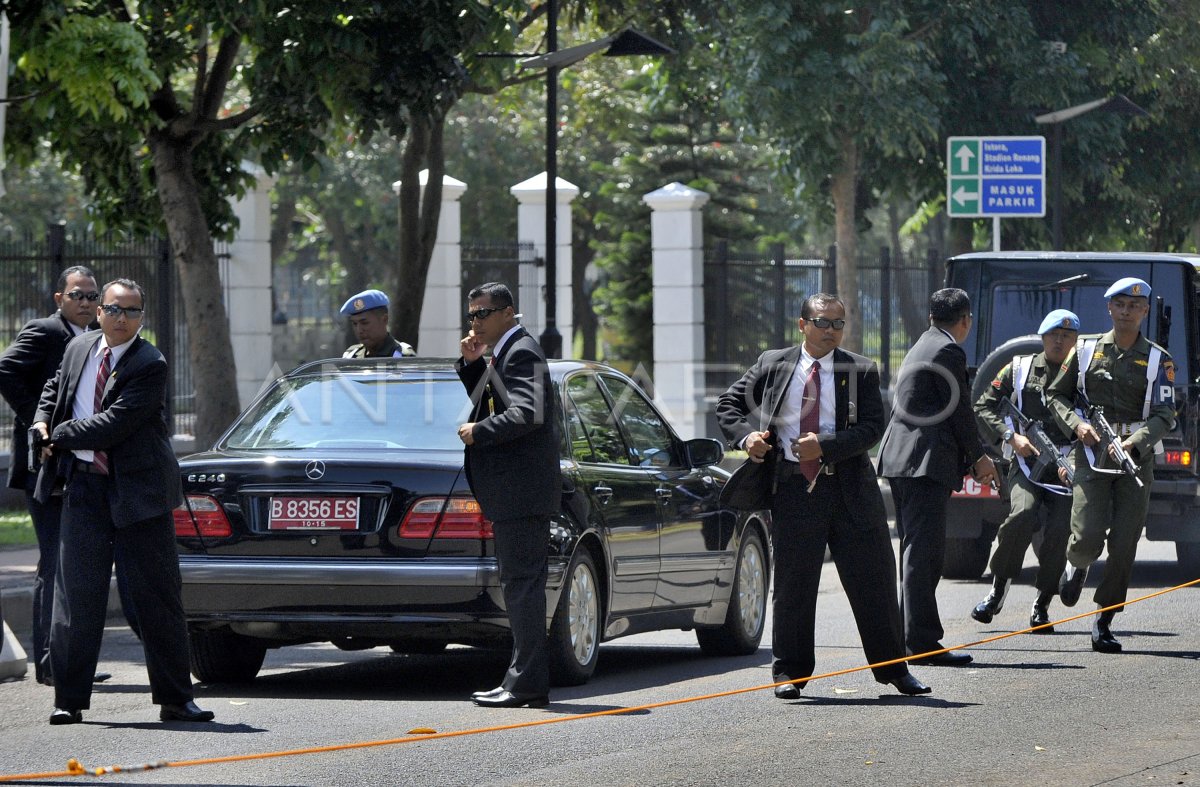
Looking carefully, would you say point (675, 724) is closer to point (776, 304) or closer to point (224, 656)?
point (224, 656)

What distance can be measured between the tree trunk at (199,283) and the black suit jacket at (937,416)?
7.02 metres

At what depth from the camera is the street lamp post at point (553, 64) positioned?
1652 centimetres

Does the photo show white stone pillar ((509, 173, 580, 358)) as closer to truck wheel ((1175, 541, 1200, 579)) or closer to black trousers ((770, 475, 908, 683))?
truck wheel ((1175, 541, 1200, 579))

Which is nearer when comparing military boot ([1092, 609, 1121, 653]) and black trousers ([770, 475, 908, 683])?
black trousers ([770, 475, 908, 683])

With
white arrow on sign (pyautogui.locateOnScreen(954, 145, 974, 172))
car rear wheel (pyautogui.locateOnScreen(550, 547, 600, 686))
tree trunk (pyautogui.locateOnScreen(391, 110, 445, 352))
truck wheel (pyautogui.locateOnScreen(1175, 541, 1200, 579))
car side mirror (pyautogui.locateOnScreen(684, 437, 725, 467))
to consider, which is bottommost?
truck wheel (pyautogui.locateOnScreen(1175, 541, 1200, 579))

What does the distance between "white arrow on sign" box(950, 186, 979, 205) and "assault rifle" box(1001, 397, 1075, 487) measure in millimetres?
10289

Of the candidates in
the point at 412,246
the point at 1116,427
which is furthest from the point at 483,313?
the point at 412,246

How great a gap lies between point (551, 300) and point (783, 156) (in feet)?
20.8

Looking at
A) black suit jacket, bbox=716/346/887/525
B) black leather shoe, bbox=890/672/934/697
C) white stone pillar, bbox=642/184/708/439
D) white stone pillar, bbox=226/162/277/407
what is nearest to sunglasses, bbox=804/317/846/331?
black suit jacket, bbox=716/346/887/525

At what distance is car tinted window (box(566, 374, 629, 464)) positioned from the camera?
8.85 metres

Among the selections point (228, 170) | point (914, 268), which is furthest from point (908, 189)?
point (228, 170)

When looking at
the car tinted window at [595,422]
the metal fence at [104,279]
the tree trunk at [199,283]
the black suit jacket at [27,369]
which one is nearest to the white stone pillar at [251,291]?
the metal fence at [104,279]

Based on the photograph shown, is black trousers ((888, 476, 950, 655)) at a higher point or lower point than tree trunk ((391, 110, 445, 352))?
lower

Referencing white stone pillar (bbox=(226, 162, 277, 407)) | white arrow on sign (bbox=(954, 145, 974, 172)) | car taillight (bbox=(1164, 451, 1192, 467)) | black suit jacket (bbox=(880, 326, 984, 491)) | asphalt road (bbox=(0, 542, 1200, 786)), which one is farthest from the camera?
white arrow on sign (bbox=(954, 145, 974, 172))
